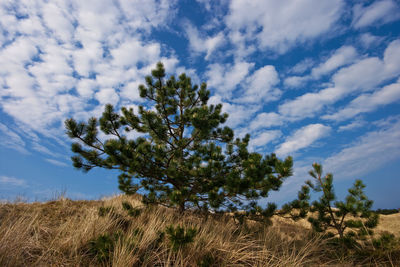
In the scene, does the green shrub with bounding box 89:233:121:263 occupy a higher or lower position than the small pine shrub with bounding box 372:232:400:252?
higher

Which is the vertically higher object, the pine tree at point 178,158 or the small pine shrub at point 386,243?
the pine tree at point 178,158

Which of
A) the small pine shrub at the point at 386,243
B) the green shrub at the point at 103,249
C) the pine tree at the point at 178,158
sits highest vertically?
the pine tree at the point at 178,158

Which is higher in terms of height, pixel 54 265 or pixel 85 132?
pixel 85 132

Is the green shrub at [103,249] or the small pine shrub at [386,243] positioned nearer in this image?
the green shrub at [103,249]

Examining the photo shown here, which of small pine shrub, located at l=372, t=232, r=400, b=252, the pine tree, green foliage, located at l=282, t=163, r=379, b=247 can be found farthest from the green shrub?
small pine shrub, located at l=372, t=232, r=400, b=252

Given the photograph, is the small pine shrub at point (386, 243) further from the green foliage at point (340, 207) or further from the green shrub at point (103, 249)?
the green shrub at point (103, 249)

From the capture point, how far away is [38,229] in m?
3.92

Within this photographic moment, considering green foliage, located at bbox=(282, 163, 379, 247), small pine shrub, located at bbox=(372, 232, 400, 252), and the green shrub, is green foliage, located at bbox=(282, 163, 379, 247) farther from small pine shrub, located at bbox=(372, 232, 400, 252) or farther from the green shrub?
the green shrub

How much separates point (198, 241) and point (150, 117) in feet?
9.24

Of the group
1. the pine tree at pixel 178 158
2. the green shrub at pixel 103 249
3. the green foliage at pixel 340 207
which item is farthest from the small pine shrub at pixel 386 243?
the green shrub at pixel 103 249

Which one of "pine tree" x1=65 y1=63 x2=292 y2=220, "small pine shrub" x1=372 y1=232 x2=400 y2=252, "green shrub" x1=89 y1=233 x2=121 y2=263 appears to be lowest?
"small pine shrub" x1=372 y1=232 x2=400 y2=252

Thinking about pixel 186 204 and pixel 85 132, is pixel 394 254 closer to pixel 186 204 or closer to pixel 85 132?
pixel 186 204

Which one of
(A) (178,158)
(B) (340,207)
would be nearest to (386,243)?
(B) (340,207)

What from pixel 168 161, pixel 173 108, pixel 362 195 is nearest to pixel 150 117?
pixel 168 161
